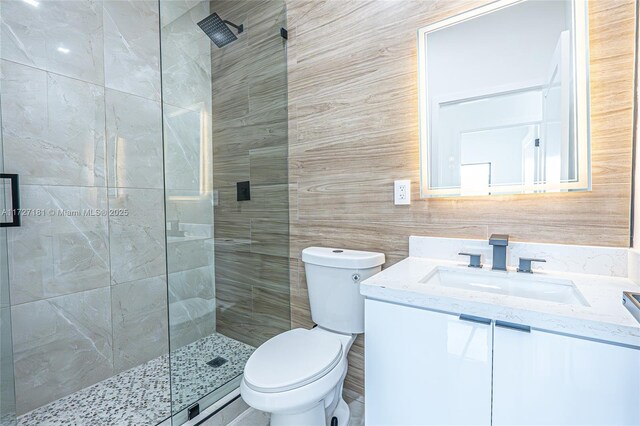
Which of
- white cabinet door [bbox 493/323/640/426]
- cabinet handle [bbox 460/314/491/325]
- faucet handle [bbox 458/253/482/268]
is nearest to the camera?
white cabinet door [bbox 493/323/640/426]

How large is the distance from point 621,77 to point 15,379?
283 centimetres

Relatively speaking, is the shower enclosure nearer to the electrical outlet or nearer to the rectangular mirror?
the electrical outlet

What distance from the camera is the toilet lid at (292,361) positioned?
1022mm

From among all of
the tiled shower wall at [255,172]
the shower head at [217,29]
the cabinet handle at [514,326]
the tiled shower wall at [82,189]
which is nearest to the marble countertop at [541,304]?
the cabinet handle at [514,326]

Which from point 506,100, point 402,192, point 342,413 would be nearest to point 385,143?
point 402,192

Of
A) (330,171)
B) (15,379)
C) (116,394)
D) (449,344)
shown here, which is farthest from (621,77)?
(15,379)

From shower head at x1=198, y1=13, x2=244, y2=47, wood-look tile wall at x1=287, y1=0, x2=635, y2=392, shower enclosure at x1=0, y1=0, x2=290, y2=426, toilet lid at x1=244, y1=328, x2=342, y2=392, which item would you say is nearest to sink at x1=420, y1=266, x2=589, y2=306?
wood-look tile wall at x1=287, y1=0, x2=635, y2=392

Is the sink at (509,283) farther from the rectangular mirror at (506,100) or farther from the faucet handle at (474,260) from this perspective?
the rectangular mirror at (506,100)

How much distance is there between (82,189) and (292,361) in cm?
155

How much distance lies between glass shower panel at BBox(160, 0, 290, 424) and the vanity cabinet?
905 mm

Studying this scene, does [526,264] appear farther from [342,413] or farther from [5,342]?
[5,342]

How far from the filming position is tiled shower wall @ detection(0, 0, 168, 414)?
1501 mm

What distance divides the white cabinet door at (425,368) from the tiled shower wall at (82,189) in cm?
164

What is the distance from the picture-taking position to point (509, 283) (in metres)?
1.10
